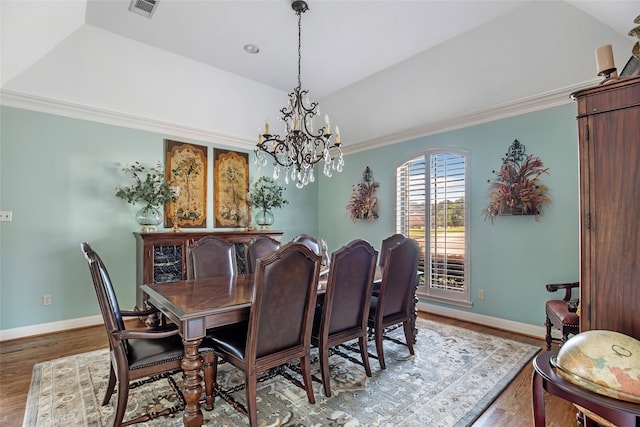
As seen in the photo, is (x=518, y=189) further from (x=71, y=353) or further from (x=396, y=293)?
(x=71, y=353)

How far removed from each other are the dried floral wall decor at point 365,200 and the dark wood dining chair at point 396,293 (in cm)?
237

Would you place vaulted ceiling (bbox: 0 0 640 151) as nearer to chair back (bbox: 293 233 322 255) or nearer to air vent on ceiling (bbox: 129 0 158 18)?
air vent on ceiling (bbox: 129 0 158 18)

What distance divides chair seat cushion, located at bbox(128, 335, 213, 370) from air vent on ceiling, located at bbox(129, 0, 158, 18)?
325 cm

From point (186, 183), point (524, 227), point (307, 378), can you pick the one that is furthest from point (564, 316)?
point (186, 183)

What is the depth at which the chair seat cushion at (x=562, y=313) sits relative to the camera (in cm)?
253

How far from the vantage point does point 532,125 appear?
11.6ft

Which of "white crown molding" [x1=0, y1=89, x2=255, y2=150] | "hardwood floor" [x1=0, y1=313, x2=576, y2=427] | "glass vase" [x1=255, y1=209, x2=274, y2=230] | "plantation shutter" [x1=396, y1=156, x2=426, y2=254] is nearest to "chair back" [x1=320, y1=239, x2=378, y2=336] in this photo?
"hardwood floor" [x1=0, y1=313, x2=576, y2=427]

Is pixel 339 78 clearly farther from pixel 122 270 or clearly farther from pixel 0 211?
pixel 0 211

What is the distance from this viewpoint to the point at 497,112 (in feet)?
12.3

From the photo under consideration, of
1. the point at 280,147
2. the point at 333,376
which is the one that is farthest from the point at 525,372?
the point at 280,147

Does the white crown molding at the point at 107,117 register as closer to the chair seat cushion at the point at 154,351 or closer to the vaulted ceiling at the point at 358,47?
the vaulted ceiling at the point at 358,47

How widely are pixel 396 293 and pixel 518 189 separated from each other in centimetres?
204

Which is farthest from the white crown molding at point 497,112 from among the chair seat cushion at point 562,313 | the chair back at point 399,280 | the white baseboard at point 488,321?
the white baseboard at point 488,321

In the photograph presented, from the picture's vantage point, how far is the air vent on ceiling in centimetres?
316
